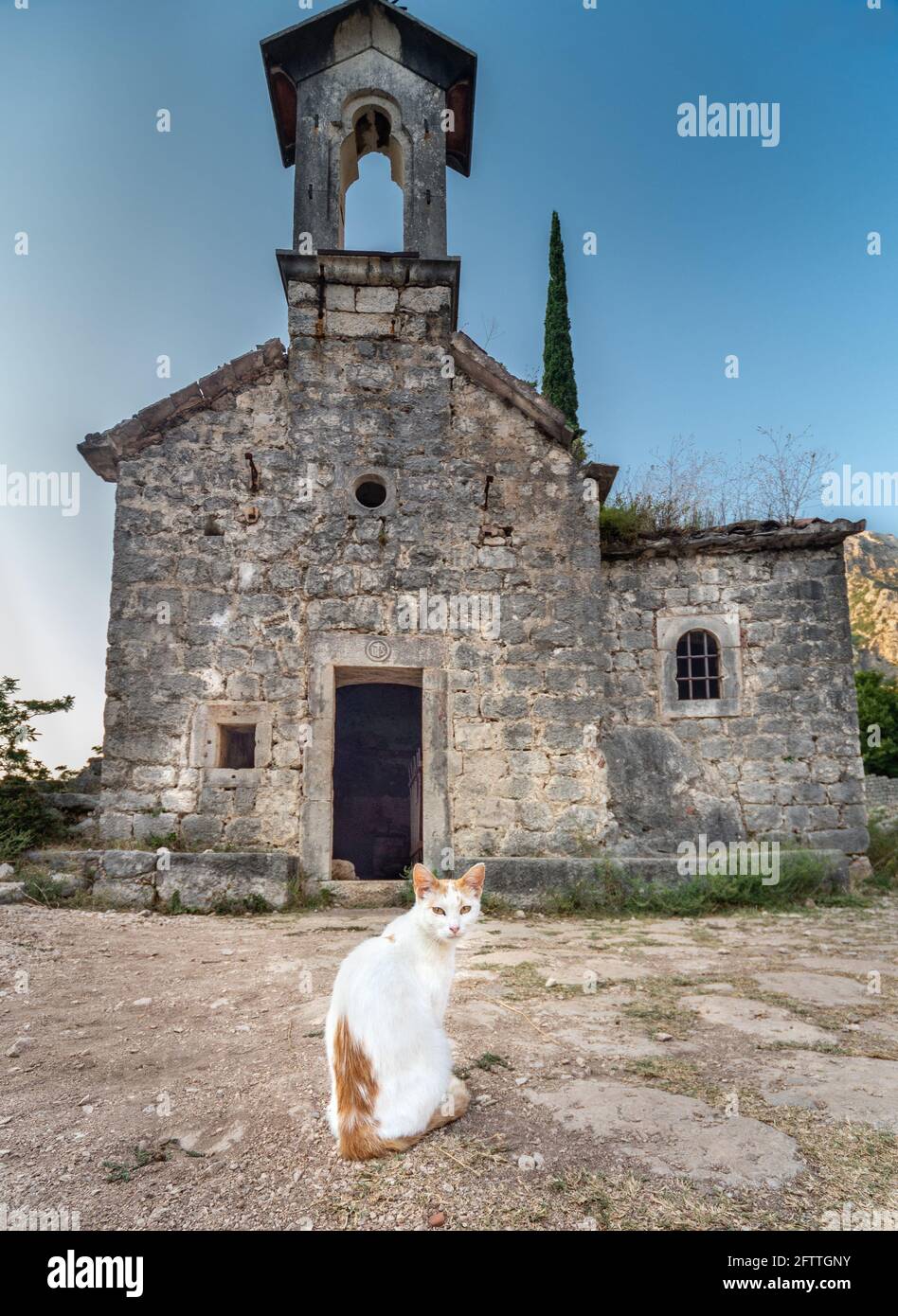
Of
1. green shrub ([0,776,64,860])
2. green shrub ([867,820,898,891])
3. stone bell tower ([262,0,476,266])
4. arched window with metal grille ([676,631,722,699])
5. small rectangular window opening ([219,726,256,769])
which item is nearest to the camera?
green shrub ([0,776,64,860])

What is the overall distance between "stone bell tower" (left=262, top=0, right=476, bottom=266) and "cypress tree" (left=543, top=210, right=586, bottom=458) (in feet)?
21.7

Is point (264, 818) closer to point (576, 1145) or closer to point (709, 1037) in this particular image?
point (709, 1037)

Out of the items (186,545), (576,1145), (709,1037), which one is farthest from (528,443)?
(576,1145)

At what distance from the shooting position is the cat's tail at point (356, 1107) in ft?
7.47

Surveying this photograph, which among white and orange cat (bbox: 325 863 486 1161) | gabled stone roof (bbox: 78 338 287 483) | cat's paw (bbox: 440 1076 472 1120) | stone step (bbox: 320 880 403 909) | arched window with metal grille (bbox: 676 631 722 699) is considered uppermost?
gabled stone roof (bbox: 78 338 287 483)

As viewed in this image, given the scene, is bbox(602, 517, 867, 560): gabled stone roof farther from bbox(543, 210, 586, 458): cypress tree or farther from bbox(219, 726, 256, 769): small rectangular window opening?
bbox(543, 210, 586, 458): cypress tree

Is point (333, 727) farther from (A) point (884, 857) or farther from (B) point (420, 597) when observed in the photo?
(A) point (884, 857)

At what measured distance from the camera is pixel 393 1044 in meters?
2.36

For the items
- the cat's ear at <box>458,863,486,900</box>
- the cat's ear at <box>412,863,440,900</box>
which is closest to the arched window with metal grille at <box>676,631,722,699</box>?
the cat's ear at <box>458,863,486,900</box>

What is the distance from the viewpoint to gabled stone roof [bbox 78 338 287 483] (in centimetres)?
779

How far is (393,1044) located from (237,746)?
5975mm

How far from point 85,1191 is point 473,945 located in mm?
3652

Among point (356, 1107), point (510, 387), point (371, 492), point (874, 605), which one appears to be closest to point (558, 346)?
point (510, 387)

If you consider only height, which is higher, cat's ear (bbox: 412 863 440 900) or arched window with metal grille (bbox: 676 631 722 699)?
arched window with metal grille (bbox: 676 631 722 699)
